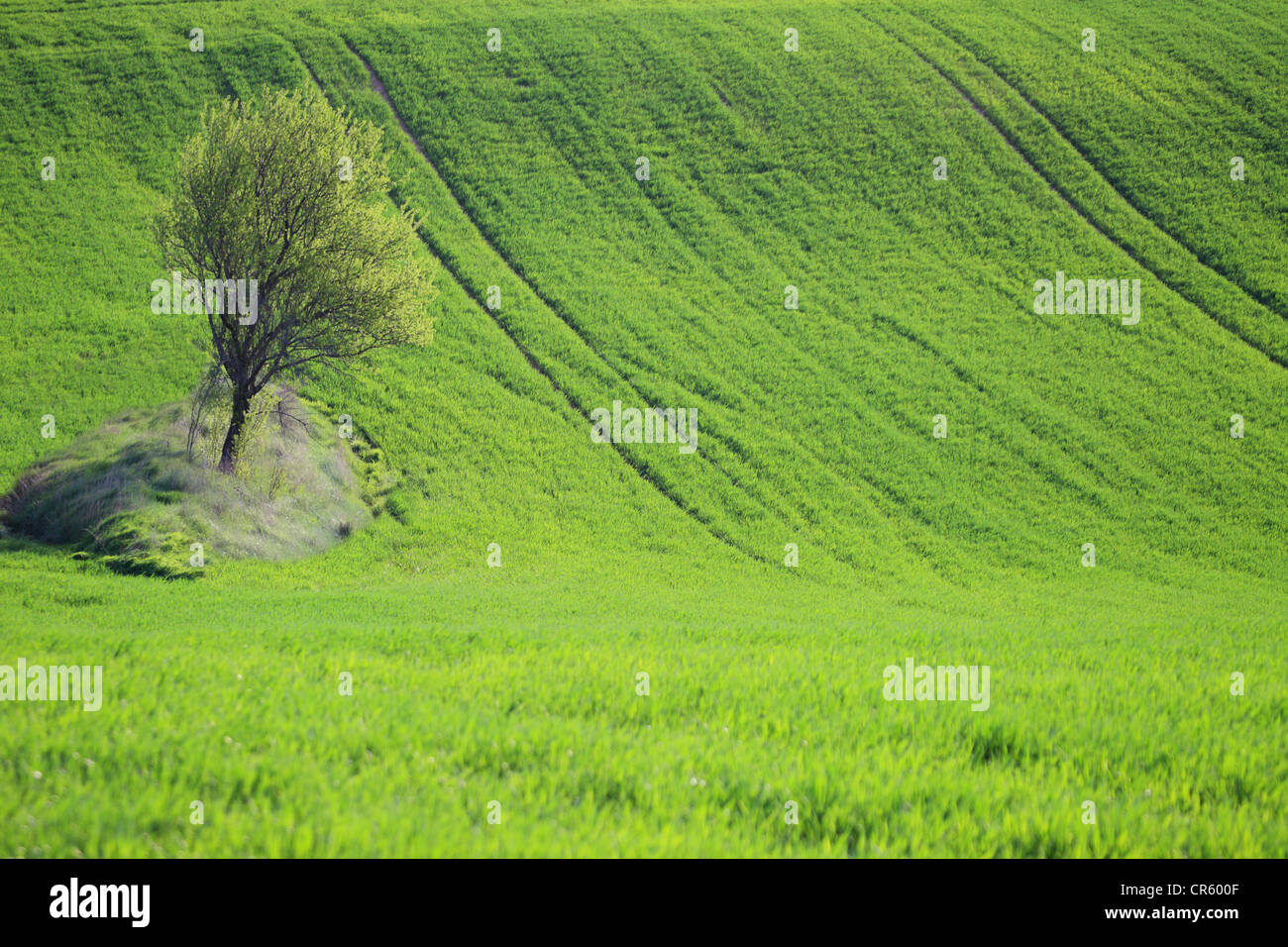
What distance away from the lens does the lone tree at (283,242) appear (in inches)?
932

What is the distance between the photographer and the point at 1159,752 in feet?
28.7

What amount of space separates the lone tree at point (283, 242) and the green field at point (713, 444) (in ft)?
20.0

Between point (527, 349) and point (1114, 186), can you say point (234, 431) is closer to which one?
point (527, 349)

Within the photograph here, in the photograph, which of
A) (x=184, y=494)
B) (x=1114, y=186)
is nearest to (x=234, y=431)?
(x=184, y=494)

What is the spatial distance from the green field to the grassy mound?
1036 millimetres

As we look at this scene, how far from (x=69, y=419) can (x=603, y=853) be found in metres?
30.3

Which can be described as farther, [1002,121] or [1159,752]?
[1002,121]

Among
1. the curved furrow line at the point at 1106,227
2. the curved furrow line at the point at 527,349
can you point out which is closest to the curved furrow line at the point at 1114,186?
the curved furrow line at the point at 1106,227

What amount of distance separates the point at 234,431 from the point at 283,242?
618 cm

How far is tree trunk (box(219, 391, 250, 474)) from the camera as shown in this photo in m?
24.6

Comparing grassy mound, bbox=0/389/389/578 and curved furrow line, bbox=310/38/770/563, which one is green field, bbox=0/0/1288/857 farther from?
grassy mound, bbox=0/389/389/578
